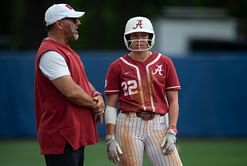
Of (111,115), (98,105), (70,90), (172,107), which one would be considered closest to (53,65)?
(70,90)

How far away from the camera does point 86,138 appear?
6.84 metres

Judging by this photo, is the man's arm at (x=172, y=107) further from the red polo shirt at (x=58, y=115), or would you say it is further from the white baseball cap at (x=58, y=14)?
the white baseball cap at (x=58, y=14)

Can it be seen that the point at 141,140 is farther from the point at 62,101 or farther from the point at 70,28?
the point at 70,28

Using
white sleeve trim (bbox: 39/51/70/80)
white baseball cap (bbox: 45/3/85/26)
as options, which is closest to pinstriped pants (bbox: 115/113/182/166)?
white sleeve trim (bbox: 39/51/70/80)

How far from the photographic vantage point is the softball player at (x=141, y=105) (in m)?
7.09

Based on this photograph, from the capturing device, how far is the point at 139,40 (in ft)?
23.5

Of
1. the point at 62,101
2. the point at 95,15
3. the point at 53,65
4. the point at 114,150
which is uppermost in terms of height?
the point at 53,65

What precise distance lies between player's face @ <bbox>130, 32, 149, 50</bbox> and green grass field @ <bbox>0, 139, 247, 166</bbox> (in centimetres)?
567

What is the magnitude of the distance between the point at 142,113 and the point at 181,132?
427 inches

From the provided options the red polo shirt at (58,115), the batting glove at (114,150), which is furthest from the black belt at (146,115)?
the red polo shirt at (58,115)

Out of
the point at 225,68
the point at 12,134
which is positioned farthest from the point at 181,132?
the point at 12,134

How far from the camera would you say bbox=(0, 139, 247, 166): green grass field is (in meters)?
13.0

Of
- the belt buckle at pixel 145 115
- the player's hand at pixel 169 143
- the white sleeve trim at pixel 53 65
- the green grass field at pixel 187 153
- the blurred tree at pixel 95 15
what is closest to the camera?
the white sleeve trim at pixel 53 65

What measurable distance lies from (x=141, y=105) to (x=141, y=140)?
0.29 meters
